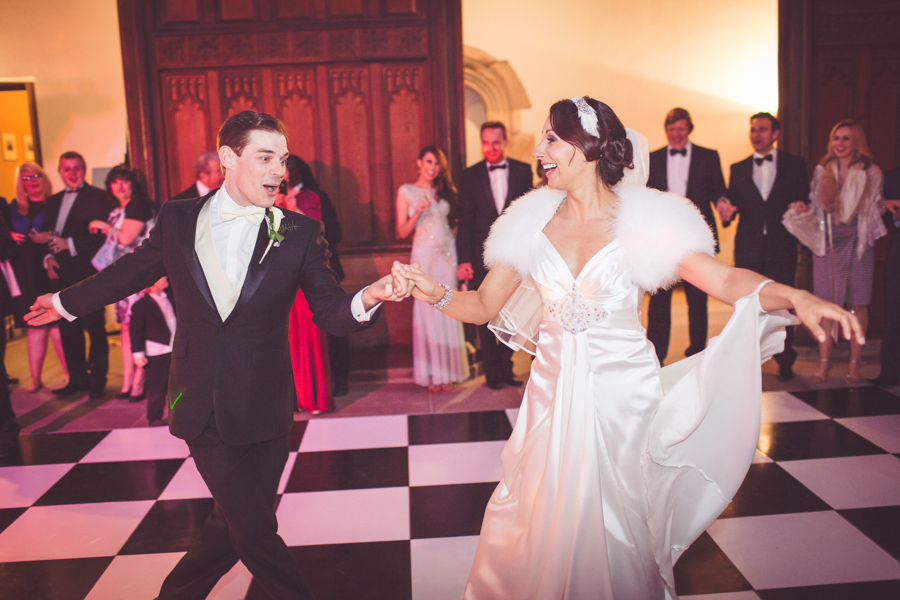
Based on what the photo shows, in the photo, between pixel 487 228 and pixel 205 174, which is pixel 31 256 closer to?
pixel 205 174

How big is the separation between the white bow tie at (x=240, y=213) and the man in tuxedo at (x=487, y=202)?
2.58 meters

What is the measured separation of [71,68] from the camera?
6246mm

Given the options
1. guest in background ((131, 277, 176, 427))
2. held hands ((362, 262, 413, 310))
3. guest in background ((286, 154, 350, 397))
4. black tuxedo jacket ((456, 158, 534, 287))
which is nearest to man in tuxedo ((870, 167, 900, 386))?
black tuxedo jacket ((456, 158, 534, 287))

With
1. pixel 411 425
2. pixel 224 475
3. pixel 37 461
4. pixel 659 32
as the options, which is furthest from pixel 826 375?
pixel 659 32

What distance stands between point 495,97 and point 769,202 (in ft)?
14.2

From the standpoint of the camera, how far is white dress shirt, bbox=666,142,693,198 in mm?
4430

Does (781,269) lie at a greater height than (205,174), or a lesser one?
lesser

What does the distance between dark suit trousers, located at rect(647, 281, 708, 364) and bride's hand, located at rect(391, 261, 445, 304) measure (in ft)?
8.27

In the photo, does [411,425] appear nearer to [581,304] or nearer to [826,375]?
[581,304]

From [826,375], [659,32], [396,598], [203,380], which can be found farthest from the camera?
[659,32]

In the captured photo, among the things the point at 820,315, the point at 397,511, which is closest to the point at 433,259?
the point at 397,511

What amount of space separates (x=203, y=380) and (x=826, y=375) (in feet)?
12.8

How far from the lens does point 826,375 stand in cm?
422

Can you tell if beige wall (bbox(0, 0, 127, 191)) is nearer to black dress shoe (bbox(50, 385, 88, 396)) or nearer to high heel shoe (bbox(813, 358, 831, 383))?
black dress shoe (bbox(50, 385, 88, 396))
